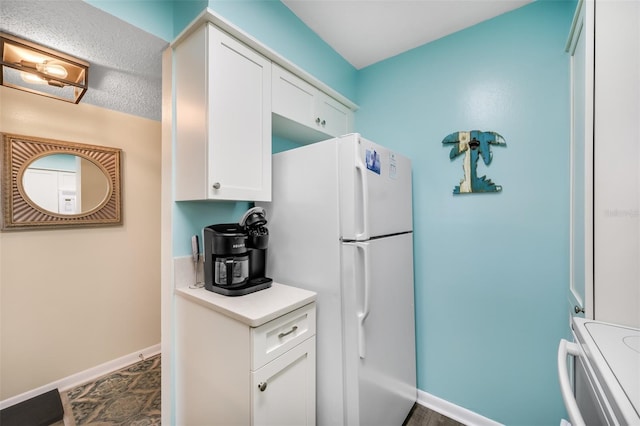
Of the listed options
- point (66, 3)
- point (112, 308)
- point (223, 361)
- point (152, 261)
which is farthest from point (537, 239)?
point (112, 308)

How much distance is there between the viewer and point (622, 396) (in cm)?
52

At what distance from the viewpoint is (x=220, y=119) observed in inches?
50.1

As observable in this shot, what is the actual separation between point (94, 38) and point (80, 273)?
1.82 m

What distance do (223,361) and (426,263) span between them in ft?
4.88

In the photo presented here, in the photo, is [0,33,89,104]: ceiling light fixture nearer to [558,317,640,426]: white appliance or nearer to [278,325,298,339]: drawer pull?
[278,325,298,339]: drawer pull

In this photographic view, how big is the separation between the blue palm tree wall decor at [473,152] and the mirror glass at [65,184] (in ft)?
9.36

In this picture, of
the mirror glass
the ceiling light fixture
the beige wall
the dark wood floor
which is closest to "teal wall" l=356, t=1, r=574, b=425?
the dark wood floor

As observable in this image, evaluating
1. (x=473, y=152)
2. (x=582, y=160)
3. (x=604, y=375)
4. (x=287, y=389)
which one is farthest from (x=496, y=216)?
(x=287, y=389)

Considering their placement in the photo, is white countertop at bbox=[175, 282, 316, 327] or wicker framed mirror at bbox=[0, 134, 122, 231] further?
wicker framed mirror at bbox=[0, 134, 122, 231]

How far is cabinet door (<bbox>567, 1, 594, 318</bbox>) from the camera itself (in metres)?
0.97

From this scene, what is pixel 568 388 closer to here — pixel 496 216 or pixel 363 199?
pixel 363 199

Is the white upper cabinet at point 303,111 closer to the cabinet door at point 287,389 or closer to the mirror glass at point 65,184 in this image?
the cabinet door at point 287,389

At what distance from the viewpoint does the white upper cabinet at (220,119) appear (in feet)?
4.09

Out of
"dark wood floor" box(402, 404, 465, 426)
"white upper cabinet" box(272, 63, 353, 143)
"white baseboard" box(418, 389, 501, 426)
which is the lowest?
"dark wood floor" box(402, 404, 465, 426)
